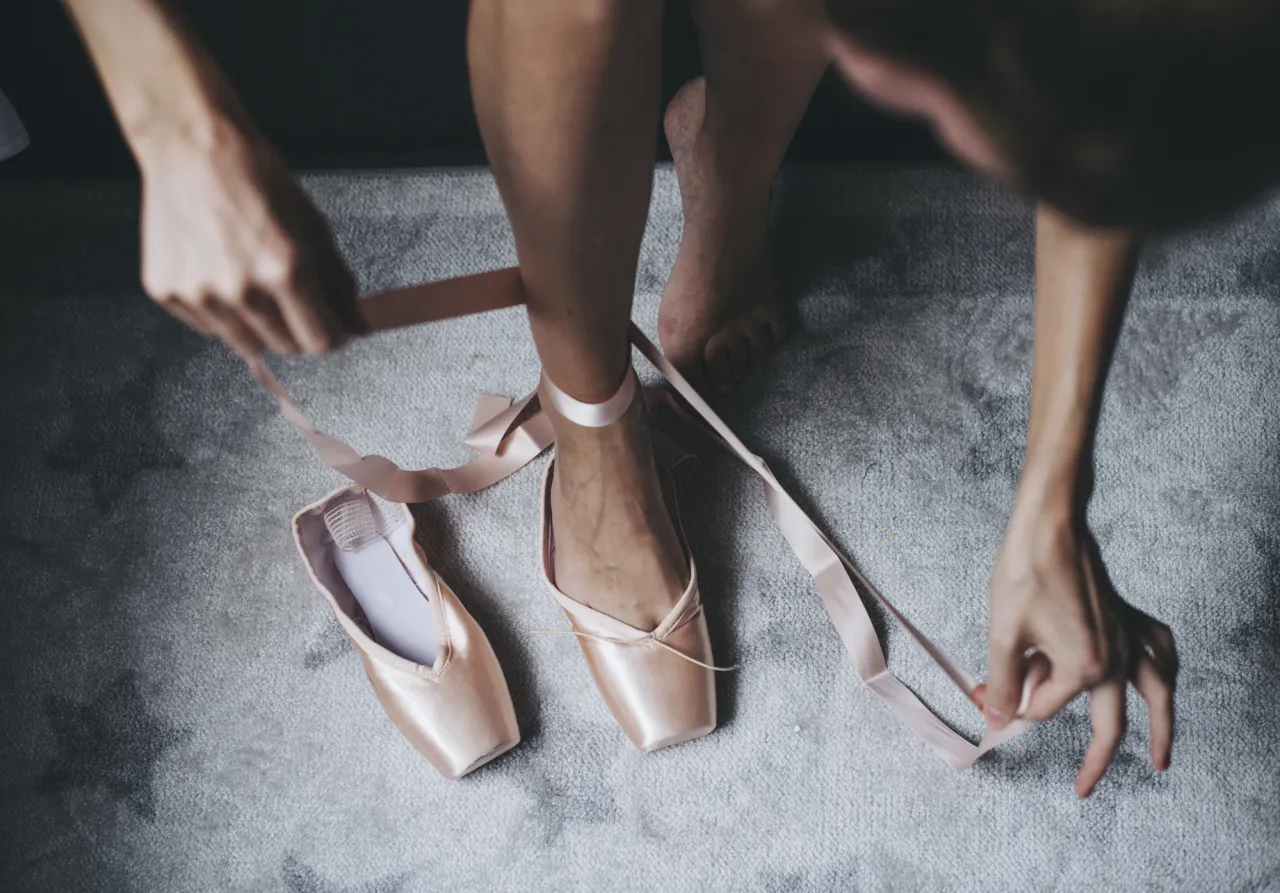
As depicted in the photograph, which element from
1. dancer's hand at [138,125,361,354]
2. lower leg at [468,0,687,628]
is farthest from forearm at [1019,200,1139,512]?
dancer's hand at [138,125,361,354]

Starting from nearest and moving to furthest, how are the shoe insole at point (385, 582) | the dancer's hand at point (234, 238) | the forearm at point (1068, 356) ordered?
the dancer's hand at point (234, 238) → the forearm at point (1068, 356) → the shoe insole at point (385, 582)

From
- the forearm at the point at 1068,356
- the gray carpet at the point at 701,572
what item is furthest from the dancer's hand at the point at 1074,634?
the gray carpet at the point at 701,572

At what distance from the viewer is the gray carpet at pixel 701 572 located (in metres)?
0.81

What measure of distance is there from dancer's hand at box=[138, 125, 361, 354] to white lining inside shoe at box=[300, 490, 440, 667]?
427 millimetres

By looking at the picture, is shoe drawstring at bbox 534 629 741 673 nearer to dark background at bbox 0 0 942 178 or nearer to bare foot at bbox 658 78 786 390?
bare foot at bbox 658 78 786 390

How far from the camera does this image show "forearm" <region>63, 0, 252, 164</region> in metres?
0.45

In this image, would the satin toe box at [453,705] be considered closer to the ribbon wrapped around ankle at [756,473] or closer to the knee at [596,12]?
the ribbon wrapped around ankle at [756,473]

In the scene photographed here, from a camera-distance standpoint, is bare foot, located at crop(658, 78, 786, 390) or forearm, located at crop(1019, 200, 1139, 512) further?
bare foot, located at crop(658, 78, 786, 390)

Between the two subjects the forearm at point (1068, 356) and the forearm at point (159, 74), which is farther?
the forearm at point (1068, 356)

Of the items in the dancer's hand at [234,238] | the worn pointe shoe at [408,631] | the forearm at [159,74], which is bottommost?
the worn pointe shoe at [408,631]

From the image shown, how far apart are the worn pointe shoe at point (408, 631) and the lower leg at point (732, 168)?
1.00 ft

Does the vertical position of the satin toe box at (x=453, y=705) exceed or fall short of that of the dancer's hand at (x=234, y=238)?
it falls short

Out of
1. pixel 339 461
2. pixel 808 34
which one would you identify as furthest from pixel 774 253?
pixel 339 461

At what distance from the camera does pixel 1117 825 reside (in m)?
0.80
